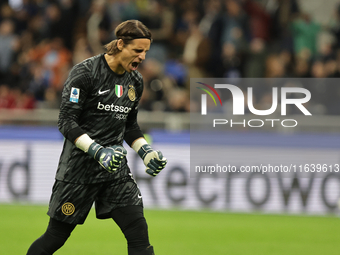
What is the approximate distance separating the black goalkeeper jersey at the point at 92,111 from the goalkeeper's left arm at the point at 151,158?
0.74 feet

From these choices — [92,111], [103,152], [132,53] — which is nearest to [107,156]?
[103,152]

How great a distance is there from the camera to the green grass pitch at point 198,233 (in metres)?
6.39

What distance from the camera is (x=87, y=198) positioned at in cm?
429

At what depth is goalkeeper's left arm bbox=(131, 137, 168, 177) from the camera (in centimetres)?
442

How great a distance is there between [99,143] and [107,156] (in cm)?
37

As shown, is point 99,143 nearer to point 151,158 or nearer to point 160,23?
point 151,158

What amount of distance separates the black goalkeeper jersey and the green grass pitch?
7.25ft

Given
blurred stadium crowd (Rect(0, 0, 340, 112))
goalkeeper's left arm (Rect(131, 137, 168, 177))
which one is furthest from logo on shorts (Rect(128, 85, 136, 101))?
blurred stadium crowd (Rect(0, 0, 340, 112))

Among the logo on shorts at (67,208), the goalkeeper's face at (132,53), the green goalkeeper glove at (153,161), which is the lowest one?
the logo on shorts at (67,208)

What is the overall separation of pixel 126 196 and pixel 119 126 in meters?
0.58

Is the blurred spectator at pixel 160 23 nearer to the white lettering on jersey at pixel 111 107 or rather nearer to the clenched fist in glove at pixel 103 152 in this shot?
the white lettering on jersey at pixel 111 107

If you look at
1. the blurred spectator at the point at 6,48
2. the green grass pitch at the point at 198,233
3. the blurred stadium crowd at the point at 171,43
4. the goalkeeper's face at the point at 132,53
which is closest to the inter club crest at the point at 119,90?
the goalkeeper's face at the point at 132,53

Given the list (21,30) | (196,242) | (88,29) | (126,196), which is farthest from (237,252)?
(21,30)

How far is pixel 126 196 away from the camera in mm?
4340
